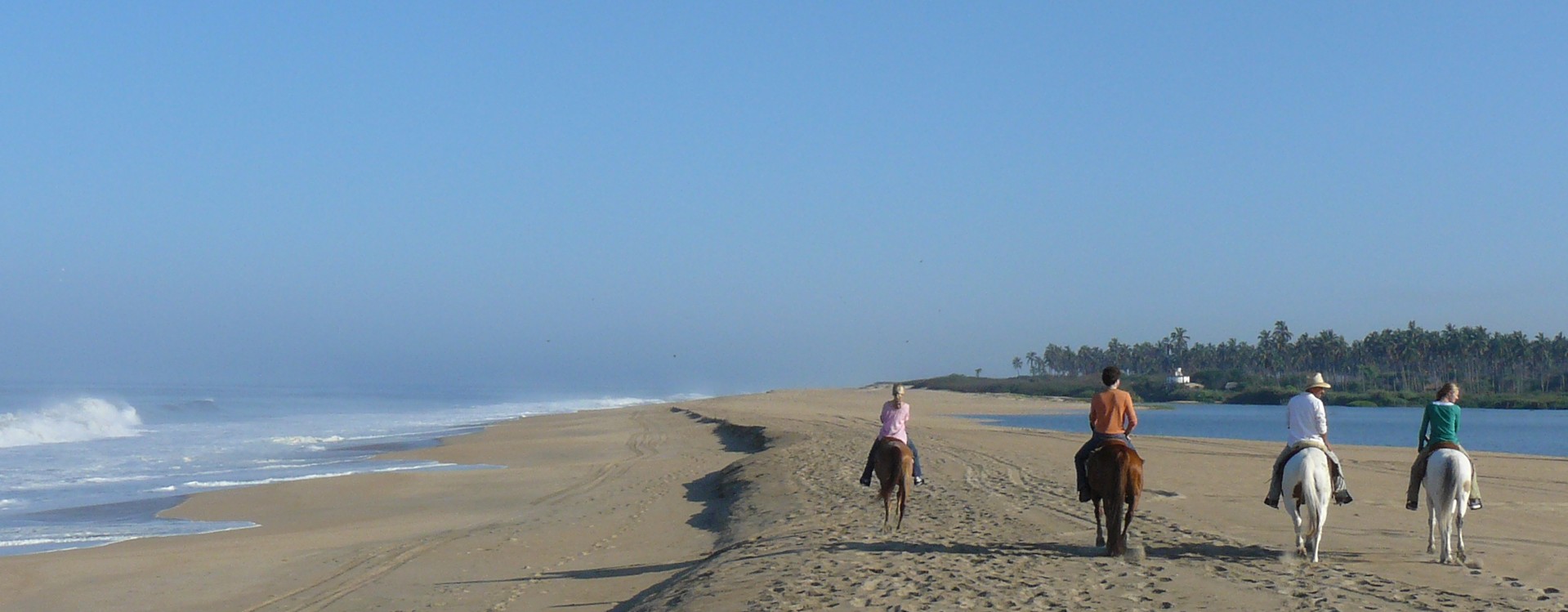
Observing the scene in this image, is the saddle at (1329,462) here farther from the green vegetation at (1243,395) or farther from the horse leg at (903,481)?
the green vegetation at (1243,395)

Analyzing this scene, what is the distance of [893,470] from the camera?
12.7m

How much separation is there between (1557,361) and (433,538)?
148m

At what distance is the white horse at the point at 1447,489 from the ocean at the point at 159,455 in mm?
16492

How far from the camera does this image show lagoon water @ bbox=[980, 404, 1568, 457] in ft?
146

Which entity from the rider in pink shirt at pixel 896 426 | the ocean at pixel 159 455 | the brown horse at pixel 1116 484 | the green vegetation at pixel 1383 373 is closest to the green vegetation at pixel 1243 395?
the green vegetation at pixel 1383 373

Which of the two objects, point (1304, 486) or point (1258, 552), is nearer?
point (1304, 486)

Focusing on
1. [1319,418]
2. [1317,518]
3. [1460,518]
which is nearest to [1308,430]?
[1319,418]

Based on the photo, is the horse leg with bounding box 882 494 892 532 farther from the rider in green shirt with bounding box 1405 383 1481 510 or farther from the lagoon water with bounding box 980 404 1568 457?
the lagoon water with bounding box 980 404 1568 457

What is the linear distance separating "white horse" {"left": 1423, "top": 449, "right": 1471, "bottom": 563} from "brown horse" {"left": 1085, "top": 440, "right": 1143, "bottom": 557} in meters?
2.63

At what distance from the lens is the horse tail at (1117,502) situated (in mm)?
10305

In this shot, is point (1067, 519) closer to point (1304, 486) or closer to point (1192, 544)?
point (1192, 544)

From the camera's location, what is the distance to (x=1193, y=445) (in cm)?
3416

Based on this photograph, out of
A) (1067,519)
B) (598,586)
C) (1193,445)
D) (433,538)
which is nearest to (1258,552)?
(1067,519)

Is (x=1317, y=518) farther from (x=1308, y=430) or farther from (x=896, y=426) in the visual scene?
(x=896, y=426)
